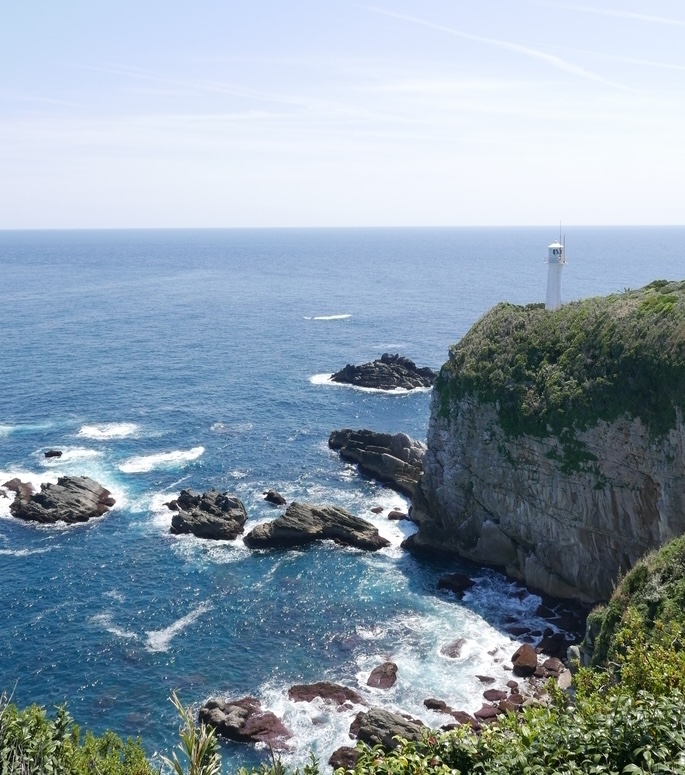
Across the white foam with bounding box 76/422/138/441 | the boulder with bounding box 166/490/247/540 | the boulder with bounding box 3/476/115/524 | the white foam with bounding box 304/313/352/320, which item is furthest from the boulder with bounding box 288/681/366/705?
the white foam with bounding box 304/313/352/320

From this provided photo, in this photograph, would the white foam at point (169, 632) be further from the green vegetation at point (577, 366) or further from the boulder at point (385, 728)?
the green vegetation at point (577, 366)

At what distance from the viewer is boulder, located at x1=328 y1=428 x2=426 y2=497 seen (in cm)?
7331

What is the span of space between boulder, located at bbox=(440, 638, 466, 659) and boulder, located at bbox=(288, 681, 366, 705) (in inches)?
276

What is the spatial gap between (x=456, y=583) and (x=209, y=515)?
21182 millimetres

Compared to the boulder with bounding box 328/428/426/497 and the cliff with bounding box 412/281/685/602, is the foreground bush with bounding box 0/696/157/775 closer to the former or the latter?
the cliff with bounding box 412/281/685/602

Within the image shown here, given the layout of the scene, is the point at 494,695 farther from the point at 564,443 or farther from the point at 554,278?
the point at 554,278

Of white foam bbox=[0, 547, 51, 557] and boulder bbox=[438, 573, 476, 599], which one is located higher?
boulder bbox=[438, 573, 476, 599]

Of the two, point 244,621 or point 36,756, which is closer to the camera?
point 36,756

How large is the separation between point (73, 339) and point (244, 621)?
3717 inches

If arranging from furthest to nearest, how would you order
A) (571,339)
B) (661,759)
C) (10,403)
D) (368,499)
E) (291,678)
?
(10,403), (368,499), (571,339), (291,678), (661,759)

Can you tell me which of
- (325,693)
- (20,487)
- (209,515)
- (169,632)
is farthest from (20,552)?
(325,693)

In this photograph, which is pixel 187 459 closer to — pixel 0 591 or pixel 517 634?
pixel 0 591

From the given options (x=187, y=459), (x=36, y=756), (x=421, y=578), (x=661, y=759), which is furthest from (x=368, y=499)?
(x=661, y=759)

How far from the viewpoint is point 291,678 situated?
45.5 m
